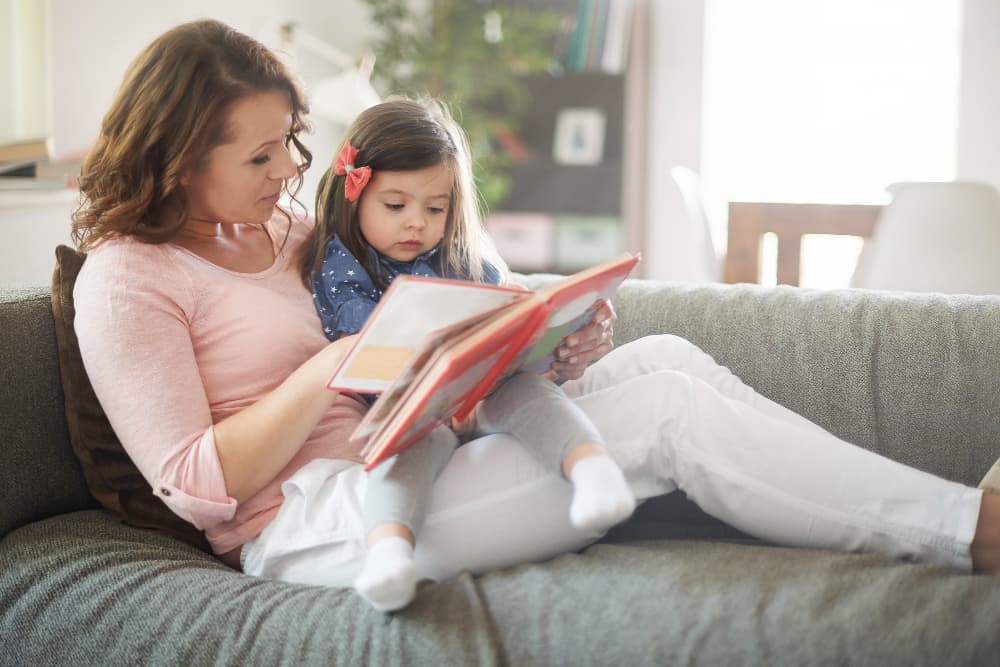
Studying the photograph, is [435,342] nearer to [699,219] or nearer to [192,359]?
[192,359]

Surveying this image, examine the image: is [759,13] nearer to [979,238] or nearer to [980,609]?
[979,238]

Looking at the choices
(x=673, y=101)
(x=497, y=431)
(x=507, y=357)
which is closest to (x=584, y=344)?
(x=497, y=431)

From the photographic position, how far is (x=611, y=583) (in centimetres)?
105

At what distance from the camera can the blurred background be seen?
11.8ft

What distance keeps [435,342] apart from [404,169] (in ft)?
1.68

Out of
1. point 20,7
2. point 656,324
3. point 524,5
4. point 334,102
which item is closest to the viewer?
point 656,324

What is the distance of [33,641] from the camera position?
1128 millimetres

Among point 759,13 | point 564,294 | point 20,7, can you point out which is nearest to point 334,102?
point 20,7

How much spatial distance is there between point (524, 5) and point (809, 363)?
2.79 metres

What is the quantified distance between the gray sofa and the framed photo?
8.37 feet

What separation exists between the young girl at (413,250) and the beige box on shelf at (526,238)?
2.43m

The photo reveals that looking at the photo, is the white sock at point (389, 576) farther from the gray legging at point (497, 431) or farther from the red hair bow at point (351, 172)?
the red hair bow at point (351, 172)

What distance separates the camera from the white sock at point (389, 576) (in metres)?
0.96

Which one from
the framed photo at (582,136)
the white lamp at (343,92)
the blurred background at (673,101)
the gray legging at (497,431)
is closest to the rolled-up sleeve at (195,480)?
the gray legging at (497,431)
